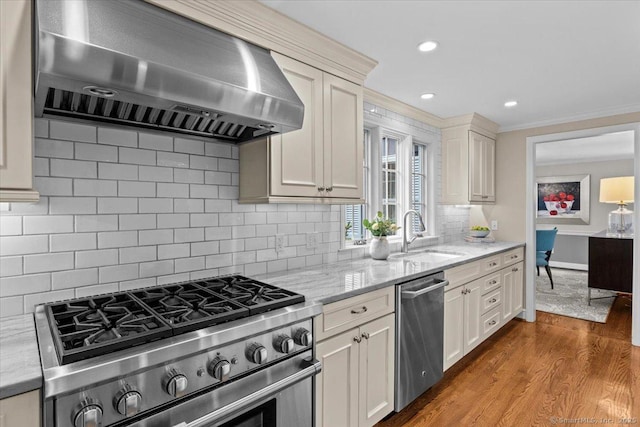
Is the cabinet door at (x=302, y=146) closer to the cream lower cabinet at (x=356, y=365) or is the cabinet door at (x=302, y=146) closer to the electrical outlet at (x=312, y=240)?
the electrical outlet at (x=312, y=240)

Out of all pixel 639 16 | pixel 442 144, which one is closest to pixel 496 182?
pixel 442 144

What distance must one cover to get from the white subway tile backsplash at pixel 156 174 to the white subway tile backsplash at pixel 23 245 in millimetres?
489

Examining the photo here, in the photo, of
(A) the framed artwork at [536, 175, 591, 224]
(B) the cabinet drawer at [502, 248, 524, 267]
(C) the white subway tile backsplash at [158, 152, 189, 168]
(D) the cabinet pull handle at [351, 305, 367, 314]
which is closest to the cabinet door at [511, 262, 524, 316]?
(B) the cabinet drawer at [502, 248, 524, 267]

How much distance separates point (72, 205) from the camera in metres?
1.56

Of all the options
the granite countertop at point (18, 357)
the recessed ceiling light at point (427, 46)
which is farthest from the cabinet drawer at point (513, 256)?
the granite countertop at point (18, 357)

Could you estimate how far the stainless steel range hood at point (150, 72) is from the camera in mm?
1084

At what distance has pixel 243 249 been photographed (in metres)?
2.16

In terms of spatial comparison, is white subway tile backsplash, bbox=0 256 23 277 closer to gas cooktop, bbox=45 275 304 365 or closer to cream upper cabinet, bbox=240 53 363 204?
gas cooktop, bbox=45 275 304 365

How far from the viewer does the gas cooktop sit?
1.11 meters

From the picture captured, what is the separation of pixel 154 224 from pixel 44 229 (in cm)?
45

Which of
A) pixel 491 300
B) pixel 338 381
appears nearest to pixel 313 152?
pixel 338 381

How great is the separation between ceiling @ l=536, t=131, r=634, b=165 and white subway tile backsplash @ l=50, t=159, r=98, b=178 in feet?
17.1

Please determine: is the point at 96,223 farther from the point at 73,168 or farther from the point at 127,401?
the point at 127,401

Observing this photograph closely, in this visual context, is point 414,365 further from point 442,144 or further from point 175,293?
point 442,144
